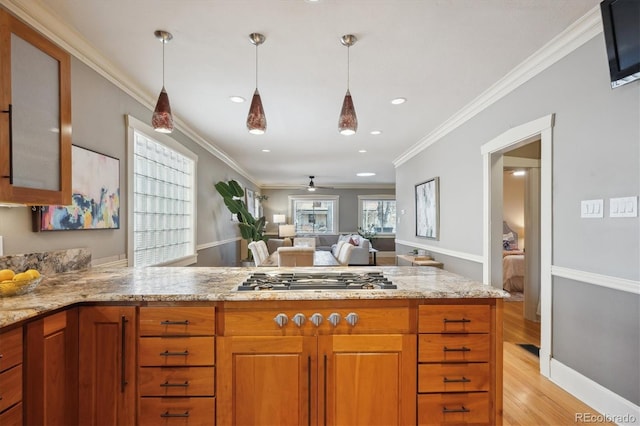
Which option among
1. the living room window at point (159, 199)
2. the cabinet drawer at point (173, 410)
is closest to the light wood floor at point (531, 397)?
the cabinet drawer at point (173, 410)

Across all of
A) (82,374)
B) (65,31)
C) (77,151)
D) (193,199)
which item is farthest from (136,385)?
(193,199)

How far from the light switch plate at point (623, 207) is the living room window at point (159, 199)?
11.8ft

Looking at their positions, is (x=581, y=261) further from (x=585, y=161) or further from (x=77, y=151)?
(x=77, y=151)

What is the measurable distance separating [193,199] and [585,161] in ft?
13.8

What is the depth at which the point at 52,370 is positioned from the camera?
1352 mm

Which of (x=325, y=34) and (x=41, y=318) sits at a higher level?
(x=325, y=34)

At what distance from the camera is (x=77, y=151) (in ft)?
7.20

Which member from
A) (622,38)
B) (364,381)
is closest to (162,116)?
(364,381)

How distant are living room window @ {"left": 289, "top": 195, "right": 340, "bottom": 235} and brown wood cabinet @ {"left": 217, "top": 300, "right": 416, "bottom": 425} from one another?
8968mm

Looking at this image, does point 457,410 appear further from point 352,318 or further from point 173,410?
point 173,410

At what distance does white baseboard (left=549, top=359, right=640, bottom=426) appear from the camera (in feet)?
5.84

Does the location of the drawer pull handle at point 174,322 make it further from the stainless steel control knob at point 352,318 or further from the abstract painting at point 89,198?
the abstract painting at point 89,198

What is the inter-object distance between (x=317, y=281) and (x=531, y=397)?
69.7 inches

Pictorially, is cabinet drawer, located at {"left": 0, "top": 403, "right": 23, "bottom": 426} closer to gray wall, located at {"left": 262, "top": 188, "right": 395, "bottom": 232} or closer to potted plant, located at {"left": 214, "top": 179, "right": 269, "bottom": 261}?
potted plant, located at {"left": 214, "top": 179, "right": 269, "bottom": 261}
